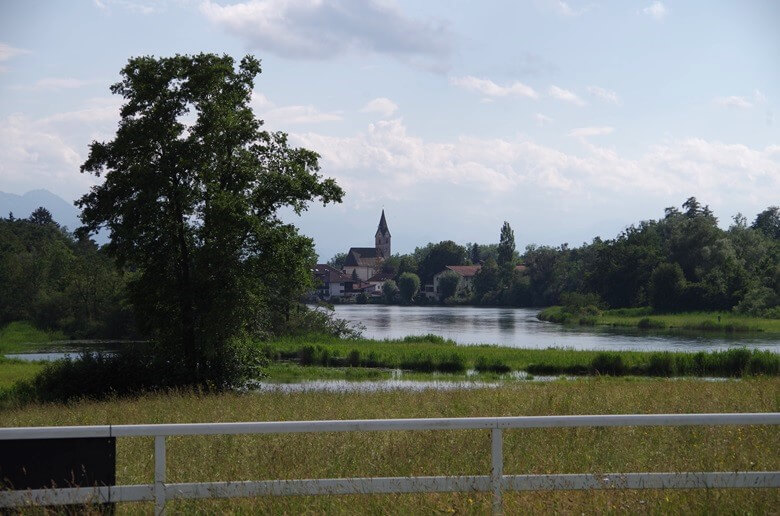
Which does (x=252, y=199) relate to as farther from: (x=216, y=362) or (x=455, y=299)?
(x=455, y=299)

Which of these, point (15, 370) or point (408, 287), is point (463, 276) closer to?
point (408, 287)

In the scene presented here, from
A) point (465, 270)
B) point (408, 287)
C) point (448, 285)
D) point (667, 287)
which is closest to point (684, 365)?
point (667, 287)

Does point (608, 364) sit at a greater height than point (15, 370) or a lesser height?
lesser

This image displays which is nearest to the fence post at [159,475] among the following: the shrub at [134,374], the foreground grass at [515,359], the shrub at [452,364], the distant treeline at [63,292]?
the shrub at [134,374]

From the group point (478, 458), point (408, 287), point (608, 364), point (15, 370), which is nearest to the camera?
point (478, 458)

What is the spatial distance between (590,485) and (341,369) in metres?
35.8

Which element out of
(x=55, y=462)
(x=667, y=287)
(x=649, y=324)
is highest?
(x=667, y=287)

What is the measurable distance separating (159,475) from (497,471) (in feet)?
9.63

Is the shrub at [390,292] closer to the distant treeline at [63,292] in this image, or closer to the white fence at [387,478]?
the distant treeline at [63,292]

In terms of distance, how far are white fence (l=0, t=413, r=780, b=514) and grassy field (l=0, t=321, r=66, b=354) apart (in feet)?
194

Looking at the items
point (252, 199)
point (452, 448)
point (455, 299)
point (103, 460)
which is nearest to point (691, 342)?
point (252, 199)

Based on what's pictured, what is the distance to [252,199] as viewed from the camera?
3073cm

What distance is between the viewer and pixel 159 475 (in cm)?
699

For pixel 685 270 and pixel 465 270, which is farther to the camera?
pixel 465 270
